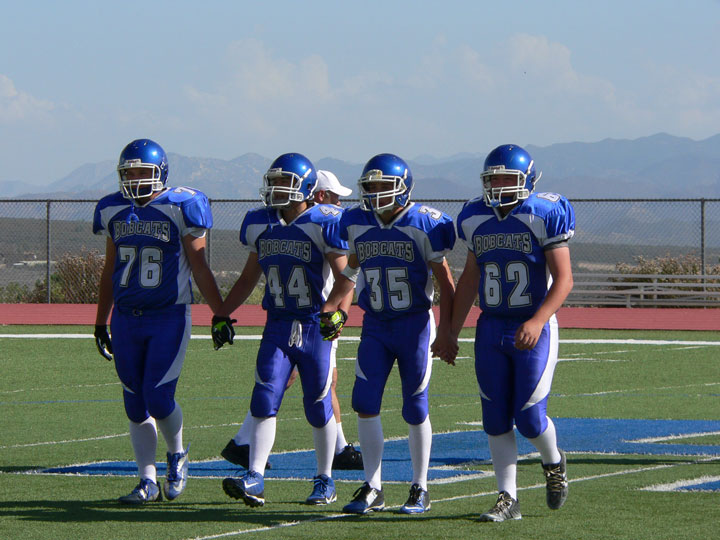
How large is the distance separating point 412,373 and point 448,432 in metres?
3.11

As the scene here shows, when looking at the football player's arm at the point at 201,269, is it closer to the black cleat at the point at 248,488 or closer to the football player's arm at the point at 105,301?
the football player's arm at the point at 105,301

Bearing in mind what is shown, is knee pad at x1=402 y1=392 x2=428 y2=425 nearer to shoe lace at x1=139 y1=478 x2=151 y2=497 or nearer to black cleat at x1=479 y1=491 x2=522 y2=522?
black cleat at x1=479 y1=491 x2=522 y2=522

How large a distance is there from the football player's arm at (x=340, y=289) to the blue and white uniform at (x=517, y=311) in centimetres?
80

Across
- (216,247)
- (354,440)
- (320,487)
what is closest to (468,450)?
(354,440)

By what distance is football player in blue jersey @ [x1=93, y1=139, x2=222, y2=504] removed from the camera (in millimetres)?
7262

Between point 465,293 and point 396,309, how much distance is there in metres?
0.37

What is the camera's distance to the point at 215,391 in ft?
41.8

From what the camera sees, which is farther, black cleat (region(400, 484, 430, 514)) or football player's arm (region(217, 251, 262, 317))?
football player's arm (region(217, 251, 262, 317))

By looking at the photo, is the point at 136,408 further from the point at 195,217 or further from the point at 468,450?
the point at 468,450

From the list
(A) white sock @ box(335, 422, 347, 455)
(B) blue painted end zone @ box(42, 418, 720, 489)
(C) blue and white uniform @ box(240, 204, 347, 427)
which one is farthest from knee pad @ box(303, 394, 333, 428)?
(A) white sock @ box(335, 422, 347, 455)

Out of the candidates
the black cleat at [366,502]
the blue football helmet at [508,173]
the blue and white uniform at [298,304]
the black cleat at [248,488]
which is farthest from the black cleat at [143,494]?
the blue football helmet at [508,173]

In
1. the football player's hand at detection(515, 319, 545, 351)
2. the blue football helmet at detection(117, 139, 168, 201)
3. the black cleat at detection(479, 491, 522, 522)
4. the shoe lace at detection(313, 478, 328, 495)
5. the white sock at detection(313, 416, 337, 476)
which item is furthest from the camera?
the blue football helmet at detection(117, 139, 168, 201)

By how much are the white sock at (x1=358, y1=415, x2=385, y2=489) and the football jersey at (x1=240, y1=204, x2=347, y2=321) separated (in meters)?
0.68

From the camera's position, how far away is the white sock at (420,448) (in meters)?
6.89
